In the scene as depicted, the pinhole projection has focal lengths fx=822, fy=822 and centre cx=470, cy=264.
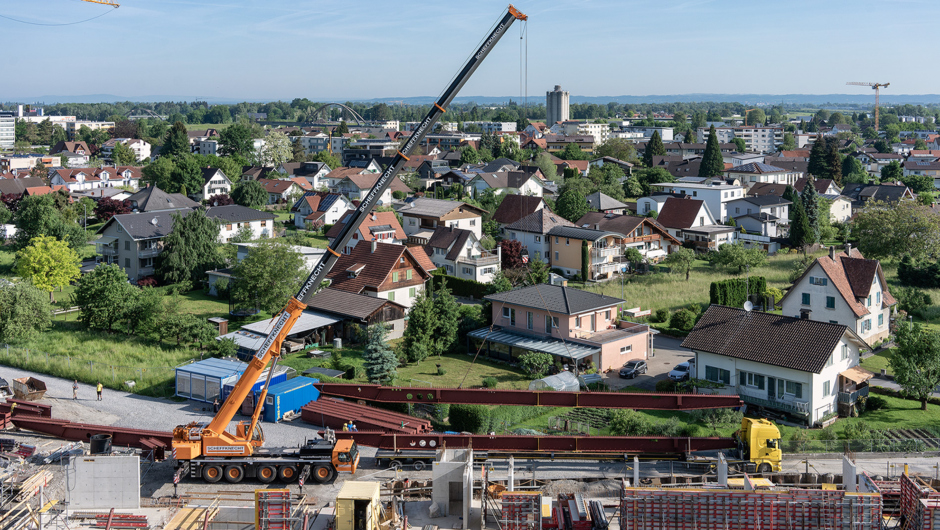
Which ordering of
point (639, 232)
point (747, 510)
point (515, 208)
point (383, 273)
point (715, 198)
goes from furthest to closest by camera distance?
point (715, 198) < point (515, 208) < point (639, 232) < point (383, 273) < point (747, 510)

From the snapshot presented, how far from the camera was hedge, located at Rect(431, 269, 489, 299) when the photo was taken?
140 ft

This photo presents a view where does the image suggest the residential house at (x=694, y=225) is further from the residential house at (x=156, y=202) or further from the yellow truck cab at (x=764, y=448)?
the yellow truck cab at (x=764, y=448)

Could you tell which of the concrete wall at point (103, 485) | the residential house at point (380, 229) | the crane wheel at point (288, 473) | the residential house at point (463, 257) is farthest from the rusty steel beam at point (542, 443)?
the residential house at point (380, 229)

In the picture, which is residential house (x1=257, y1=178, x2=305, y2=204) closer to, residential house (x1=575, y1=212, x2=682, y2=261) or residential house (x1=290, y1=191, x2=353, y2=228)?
residential house (x1=290, y1=191, x2=353, y2=228)

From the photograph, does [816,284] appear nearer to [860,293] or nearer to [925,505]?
[860,293]

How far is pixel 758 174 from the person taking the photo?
83375 millimetres

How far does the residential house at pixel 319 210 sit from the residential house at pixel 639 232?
21.1 meters

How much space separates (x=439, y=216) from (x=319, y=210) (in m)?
15.0

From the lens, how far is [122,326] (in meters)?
35.3

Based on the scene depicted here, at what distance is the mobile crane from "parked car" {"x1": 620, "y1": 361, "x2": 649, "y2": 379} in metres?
13.9

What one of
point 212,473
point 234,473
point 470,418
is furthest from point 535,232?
point 212,473

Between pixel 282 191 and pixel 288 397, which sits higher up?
pixel 282 191

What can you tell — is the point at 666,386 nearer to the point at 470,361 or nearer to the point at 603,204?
the point at 470,361

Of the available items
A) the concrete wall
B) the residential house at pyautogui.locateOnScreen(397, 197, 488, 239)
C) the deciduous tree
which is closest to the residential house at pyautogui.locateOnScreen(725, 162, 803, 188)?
the residential house at pyautogui.locateOnScreen(397, 197, 488, 239)
